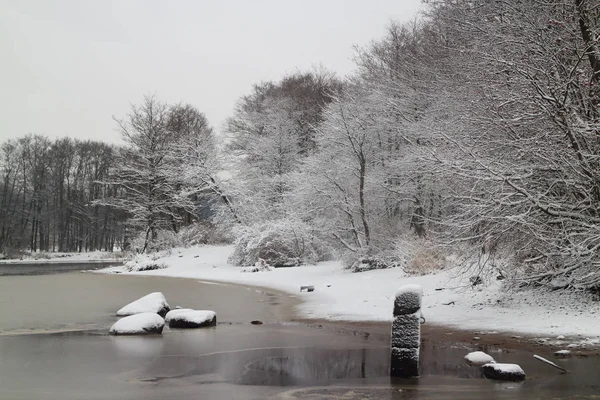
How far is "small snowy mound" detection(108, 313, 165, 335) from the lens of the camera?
9141mm

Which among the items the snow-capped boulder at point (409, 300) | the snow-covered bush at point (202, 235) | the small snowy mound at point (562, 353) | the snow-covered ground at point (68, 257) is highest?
the snow-covered bush at point (202, 235)

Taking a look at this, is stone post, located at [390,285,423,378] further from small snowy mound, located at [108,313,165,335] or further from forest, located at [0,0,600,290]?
small snowy mound, located at [108,313,165,335]

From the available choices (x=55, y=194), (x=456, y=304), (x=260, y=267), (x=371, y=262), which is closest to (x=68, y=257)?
(x=55, y=194)

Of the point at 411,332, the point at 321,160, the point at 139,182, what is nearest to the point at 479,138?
the point at 411,332

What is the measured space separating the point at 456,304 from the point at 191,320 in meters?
5.92

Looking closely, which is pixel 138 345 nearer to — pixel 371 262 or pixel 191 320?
pixel 191 320

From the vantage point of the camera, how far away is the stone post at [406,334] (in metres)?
6.23

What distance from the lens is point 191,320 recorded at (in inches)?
390

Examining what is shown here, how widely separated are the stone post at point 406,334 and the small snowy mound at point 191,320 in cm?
468

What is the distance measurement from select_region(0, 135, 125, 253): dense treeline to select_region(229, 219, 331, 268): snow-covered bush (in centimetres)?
2796

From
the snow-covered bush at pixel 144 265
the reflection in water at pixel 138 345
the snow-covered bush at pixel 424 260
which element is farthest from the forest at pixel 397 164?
the reflection in water at pixel 138 345

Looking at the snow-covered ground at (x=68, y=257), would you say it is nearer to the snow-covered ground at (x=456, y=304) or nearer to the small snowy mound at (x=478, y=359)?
the snow-covered ground at (x=456, y=304)

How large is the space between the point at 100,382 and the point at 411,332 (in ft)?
12.3

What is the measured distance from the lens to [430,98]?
18.9m
